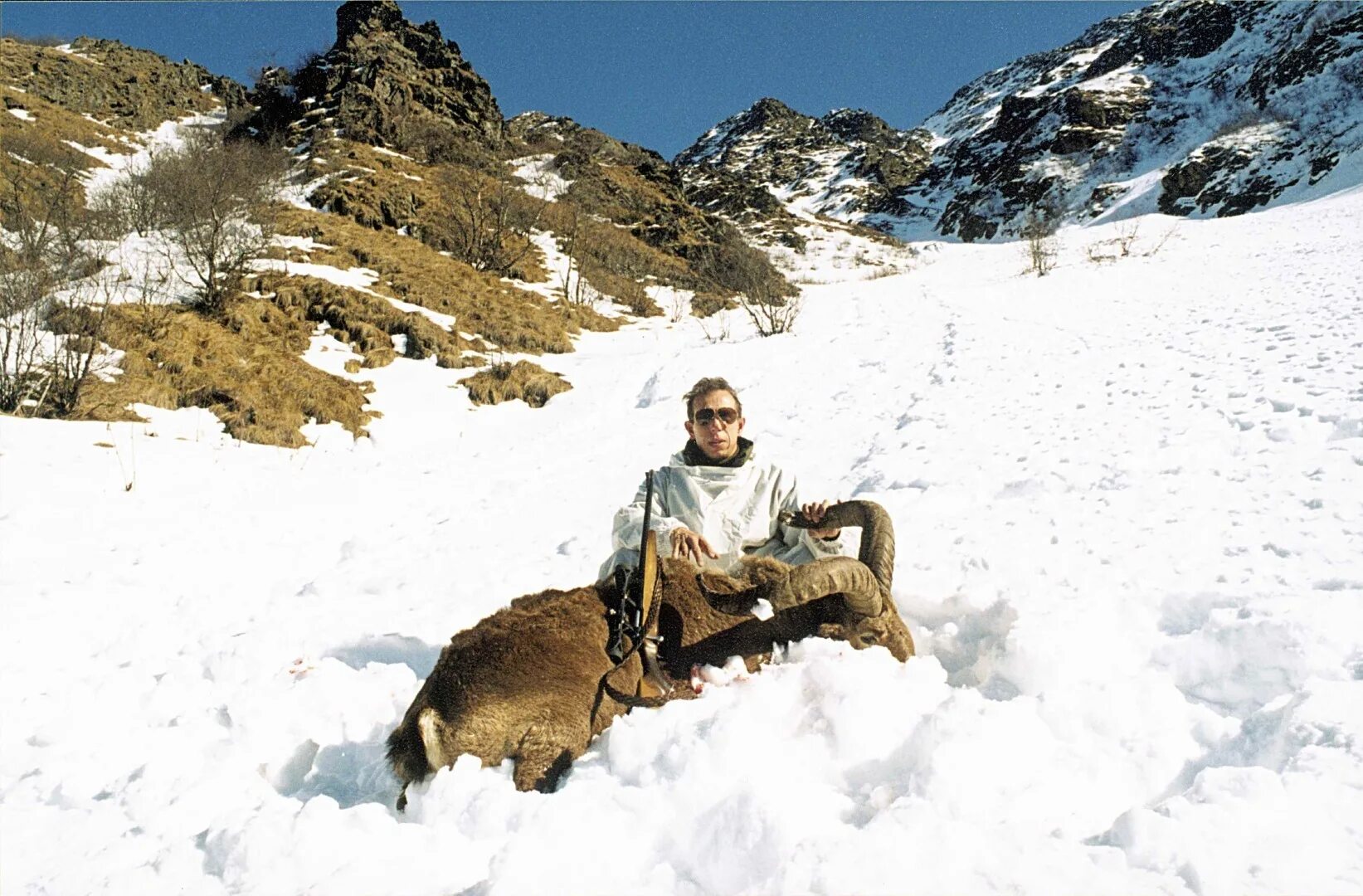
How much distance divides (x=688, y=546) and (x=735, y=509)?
0.57 m

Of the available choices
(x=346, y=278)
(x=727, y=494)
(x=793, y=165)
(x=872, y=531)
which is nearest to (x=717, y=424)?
(x=727, y=494)

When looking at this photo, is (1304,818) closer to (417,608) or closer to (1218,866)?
(1218,866)

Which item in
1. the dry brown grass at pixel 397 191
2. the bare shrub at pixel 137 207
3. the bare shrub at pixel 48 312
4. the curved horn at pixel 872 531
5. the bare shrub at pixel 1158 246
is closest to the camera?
the curved horn at pixel 872 531

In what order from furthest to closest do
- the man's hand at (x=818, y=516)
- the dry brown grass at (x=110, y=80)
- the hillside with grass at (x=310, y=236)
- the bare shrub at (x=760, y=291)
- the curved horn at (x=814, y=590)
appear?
the dry brown grass at (x=110, y=80)
the bare shrub at (x=760, y=291)
the hillside with grass at (x=310, y=236)
the man's hand at (x=818, y=516)
the curved horn at (x=814, y=590)

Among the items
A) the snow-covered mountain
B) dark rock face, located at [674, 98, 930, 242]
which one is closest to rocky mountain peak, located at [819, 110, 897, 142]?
dark rock face, located at [674, 98, 930, 242]

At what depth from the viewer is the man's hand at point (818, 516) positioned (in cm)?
278

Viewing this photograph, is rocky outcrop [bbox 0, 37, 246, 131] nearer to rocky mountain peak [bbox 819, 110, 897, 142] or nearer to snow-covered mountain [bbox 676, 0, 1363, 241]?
snow-covered mountain [bbox 676, 0, 1363, 241]

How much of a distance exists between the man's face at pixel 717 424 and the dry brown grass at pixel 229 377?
8.26 m

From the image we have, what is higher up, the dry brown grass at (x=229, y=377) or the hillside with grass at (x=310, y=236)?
the hillside with grass at (x=310, y=236)

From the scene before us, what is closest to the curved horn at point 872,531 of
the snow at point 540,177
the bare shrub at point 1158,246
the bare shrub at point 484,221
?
the bare shrub at point 1158,246

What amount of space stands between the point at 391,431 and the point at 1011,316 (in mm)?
10700

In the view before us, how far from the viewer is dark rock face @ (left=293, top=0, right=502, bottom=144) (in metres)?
30.4

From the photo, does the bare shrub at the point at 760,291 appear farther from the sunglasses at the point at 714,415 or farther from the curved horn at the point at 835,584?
the curved horn at the point at 835,584

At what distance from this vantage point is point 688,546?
2496 millimetres
